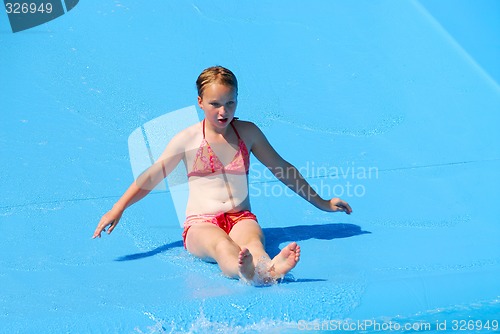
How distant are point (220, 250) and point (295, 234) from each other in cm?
59

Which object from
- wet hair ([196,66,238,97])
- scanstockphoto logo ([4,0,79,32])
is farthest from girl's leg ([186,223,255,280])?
scanstockphoto logo ([4,0,79,32])

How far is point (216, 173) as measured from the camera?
11.2ft

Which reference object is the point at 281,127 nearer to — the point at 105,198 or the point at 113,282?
the point at 105,198

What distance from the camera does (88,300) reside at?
115 inches

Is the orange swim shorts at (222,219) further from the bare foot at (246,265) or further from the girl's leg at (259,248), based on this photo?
the bare foot at (246,265)

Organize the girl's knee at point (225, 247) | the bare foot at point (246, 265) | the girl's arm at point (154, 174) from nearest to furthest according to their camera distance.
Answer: the bare foot at point (246, 265), the girl's knee at point (225, 247), the girl's arm at point (154, 174)

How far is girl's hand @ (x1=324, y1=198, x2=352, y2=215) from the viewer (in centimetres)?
347

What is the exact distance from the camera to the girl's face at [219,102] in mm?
3191

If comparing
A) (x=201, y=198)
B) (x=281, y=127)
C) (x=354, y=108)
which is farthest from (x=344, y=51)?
(x=201, y=198)

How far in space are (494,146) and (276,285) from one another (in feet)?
6.89

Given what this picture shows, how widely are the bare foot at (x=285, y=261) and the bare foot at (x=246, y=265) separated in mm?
79
